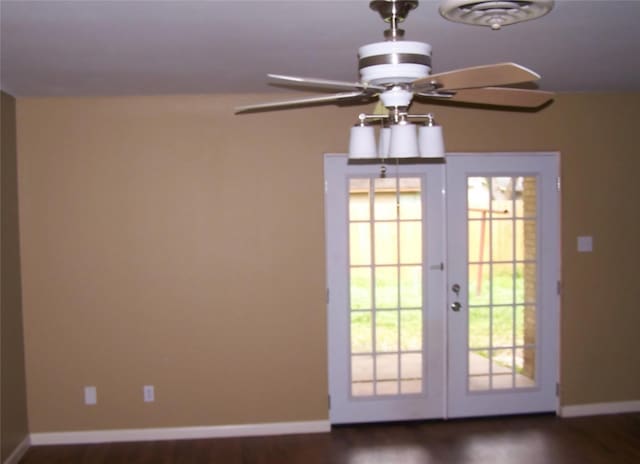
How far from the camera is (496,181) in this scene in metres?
4.84

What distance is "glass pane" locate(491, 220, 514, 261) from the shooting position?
4.85m

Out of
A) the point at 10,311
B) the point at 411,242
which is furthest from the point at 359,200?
the point at 10,311

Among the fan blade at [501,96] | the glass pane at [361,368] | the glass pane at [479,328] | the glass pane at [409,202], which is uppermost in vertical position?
the fan blade at [501,96]

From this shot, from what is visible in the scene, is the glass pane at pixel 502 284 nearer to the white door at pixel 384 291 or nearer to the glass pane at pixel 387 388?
the white door at pixel 384 291

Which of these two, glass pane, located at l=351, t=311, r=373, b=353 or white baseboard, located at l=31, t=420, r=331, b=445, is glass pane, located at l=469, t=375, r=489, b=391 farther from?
white baseboard, located at l=31, t=420, r=331, b=445

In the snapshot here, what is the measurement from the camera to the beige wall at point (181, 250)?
178 inches

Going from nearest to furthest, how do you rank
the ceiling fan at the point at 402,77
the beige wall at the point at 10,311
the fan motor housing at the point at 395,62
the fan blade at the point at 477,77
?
the fan blade at the point at 477,77
the ceiling fan at the point at 402,77
the fan motor housing at the point at 395,62
the beige wall at the point at 10,311

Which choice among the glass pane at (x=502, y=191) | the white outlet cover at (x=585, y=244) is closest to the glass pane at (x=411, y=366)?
the glass pane at (x=502, y=191)

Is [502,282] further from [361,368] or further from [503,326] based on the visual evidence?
[361,368]

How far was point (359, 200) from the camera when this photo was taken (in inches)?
186

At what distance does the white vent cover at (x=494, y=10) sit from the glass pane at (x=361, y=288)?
2.82 meters

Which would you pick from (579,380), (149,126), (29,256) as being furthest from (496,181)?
(29,256)

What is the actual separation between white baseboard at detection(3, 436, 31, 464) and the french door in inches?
83.8

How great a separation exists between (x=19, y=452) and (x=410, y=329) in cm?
282
